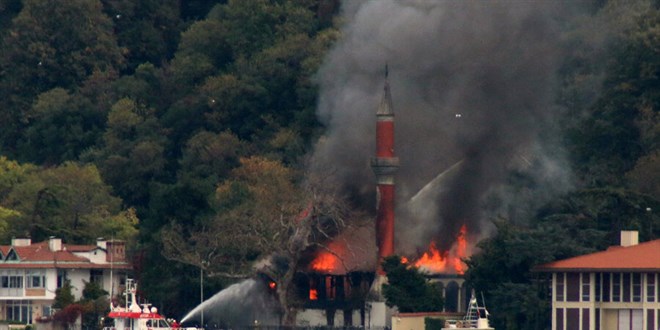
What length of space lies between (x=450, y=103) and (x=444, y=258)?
12196 mm

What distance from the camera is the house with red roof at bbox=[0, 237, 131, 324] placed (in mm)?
151500

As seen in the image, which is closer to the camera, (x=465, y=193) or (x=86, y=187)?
(x=465, y=193)

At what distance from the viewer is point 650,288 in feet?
420

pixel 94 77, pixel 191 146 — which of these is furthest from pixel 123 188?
pixel 94 77

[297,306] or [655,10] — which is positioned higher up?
[655,10]

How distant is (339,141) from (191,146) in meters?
16.7

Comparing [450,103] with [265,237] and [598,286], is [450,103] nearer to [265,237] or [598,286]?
[265,237]

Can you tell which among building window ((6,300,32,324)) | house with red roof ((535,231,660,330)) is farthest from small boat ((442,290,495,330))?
building window ((6,300,32,324))

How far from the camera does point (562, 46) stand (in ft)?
526

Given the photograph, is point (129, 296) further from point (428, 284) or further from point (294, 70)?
point (294, 70)

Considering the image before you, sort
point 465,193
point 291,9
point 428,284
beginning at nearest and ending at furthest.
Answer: point 428,284
point 465,193
point 291,9

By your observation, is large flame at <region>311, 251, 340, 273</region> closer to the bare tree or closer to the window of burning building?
the window of burning building

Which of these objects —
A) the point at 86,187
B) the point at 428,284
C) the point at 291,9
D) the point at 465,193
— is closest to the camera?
the point at 428,284

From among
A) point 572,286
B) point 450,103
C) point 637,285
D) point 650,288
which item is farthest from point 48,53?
point 650,288
